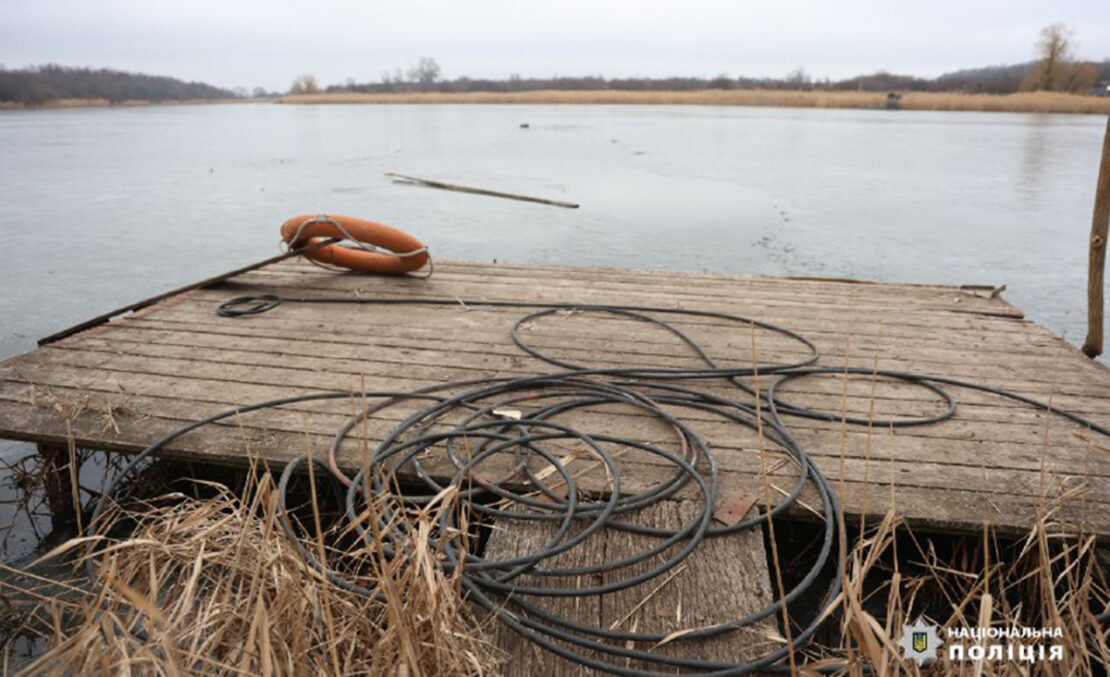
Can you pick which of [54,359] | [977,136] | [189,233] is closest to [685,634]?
[54,359]

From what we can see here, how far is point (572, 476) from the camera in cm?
177

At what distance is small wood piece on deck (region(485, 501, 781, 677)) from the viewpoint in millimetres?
1289

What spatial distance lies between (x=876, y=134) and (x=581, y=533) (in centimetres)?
1705

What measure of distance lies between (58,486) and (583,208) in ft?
18.1

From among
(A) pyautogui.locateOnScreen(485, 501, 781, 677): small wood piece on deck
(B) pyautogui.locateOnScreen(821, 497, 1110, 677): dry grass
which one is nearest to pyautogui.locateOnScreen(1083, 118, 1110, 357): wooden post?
(B) pyautogui.locateOnScreen(821, 497, 1110, 677): dry grass

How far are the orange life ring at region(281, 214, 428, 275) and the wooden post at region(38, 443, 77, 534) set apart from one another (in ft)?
4.97

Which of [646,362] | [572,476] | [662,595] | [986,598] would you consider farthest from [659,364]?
[986,598]

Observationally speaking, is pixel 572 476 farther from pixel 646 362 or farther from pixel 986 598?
pixel 986 598

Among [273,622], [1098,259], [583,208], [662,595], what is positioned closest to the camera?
[273,622]

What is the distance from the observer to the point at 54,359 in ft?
8.02

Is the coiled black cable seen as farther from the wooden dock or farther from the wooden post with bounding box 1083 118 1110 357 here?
the wooden post with bounding box 1083 118 1110 357

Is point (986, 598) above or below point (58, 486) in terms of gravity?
above

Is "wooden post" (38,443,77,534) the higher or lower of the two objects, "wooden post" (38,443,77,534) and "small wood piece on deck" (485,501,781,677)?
the lower

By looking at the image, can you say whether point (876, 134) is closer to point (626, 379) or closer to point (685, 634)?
point (626, 379)
